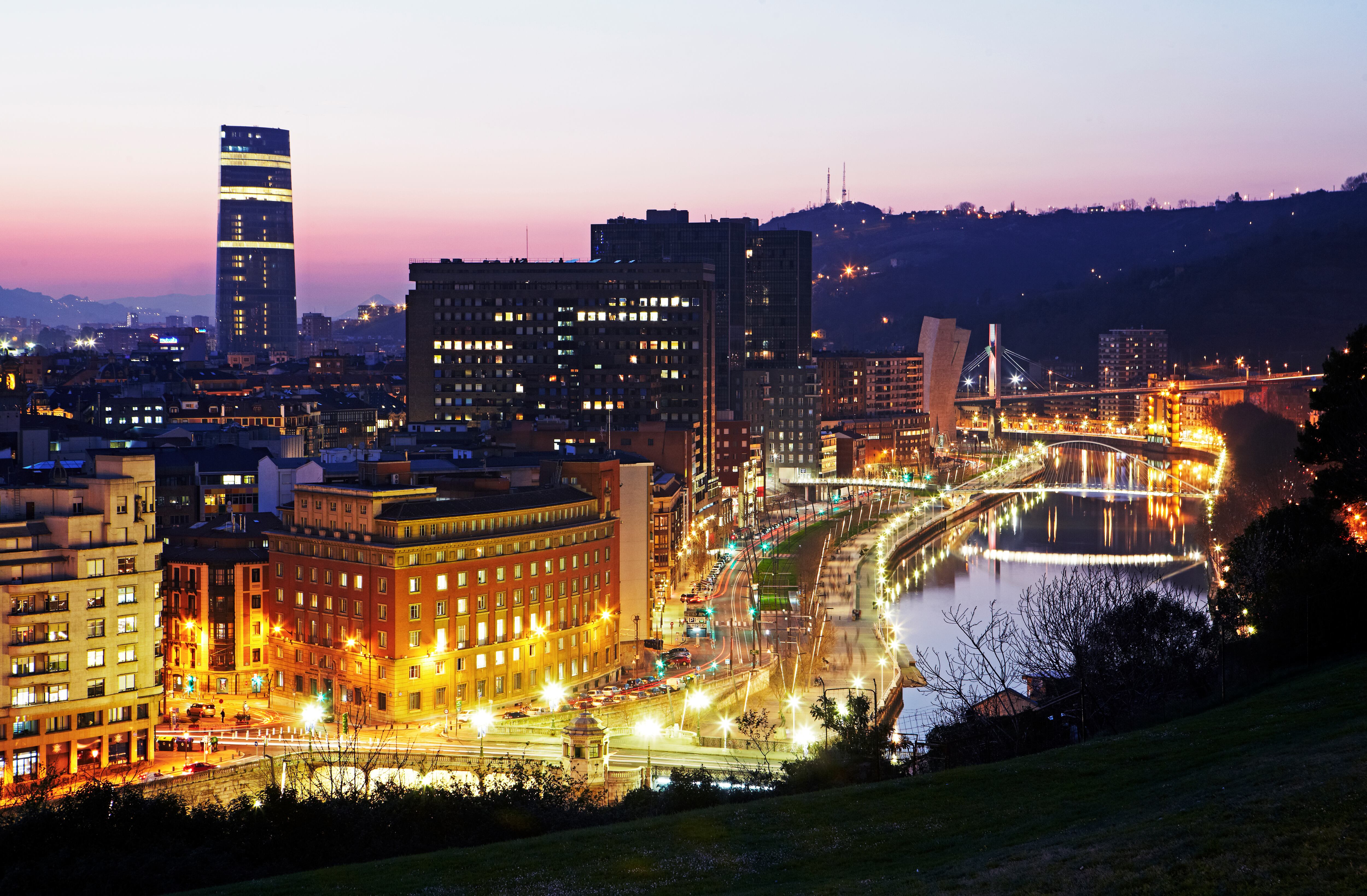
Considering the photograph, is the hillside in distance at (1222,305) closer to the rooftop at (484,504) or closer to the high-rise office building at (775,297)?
the high-rise office building at (775,297)

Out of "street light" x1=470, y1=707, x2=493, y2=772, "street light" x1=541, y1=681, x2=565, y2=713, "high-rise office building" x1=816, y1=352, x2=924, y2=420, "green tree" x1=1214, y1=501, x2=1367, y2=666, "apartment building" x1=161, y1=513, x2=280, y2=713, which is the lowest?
"street light" x1=541, y1=681, x2=565, y2=713

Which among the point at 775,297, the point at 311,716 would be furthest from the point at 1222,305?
the point at 311,716

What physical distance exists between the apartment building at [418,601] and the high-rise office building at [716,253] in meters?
43.9

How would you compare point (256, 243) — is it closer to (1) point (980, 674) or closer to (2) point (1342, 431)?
(1) point (980, 674)

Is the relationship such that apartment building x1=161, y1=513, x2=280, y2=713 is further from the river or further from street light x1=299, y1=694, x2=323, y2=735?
the river

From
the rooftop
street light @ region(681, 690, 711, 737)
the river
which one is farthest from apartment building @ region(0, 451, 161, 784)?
the river

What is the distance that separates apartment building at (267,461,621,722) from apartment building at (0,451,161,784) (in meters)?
4.19

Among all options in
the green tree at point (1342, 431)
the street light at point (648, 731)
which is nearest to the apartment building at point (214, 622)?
the street light at point (648, 731)

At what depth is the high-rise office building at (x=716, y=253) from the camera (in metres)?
75.4

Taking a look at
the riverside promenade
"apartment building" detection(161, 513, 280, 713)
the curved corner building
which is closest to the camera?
"apartment building" detection(161, 513, 280, 713)

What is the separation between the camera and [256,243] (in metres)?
162

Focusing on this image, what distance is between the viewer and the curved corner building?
158375 mm

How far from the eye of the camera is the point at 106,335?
174125mm

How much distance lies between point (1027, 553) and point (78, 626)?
120 ft
